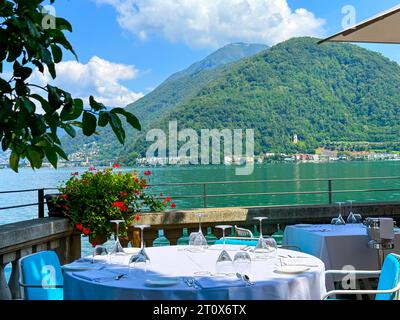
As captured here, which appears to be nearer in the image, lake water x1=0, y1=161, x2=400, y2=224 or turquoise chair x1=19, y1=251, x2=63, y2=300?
turquoise chair x1=19, y1=251, x2=63, y2=300

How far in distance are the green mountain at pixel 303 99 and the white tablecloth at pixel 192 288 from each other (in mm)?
17302

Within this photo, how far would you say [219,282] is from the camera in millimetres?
2494

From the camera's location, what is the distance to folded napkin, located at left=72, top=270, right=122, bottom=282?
263cm

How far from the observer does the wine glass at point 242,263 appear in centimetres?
265

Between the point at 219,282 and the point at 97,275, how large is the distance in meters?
0.67

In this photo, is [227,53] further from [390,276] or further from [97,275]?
[97,275]

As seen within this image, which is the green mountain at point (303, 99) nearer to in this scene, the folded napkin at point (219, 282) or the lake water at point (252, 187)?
the lake water at point (252, 187)

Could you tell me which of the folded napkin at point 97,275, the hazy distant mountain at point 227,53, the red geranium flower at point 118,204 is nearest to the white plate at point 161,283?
the folded napkin at point 97,275

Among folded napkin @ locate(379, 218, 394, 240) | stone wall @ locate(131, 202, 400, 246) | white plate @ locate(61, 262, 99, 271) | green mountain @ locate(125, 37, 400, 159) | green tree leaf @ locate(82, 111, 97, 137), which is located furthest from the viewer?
green mountain @ locate(125, 37, 400, 159)

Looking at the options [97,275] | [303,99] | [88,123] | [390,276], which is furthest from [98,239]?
[303,99]

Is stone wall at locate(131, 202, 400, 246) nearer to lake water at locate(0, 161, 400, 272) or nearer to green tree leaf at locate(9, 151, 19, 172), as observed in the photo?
green tree leaf at locate(9, 151, 19, 172)

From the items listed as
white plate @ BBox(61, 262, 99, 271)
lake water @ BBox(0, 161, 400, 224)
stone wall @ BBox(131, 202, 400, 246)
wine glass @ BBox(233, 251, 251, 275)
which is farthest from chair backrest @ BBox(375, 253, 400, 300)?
lake water @ BBox(0, 161, 400, 224)

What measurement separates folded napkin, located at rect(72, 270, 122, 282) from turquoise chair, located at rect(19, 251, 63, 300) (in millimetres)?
258
